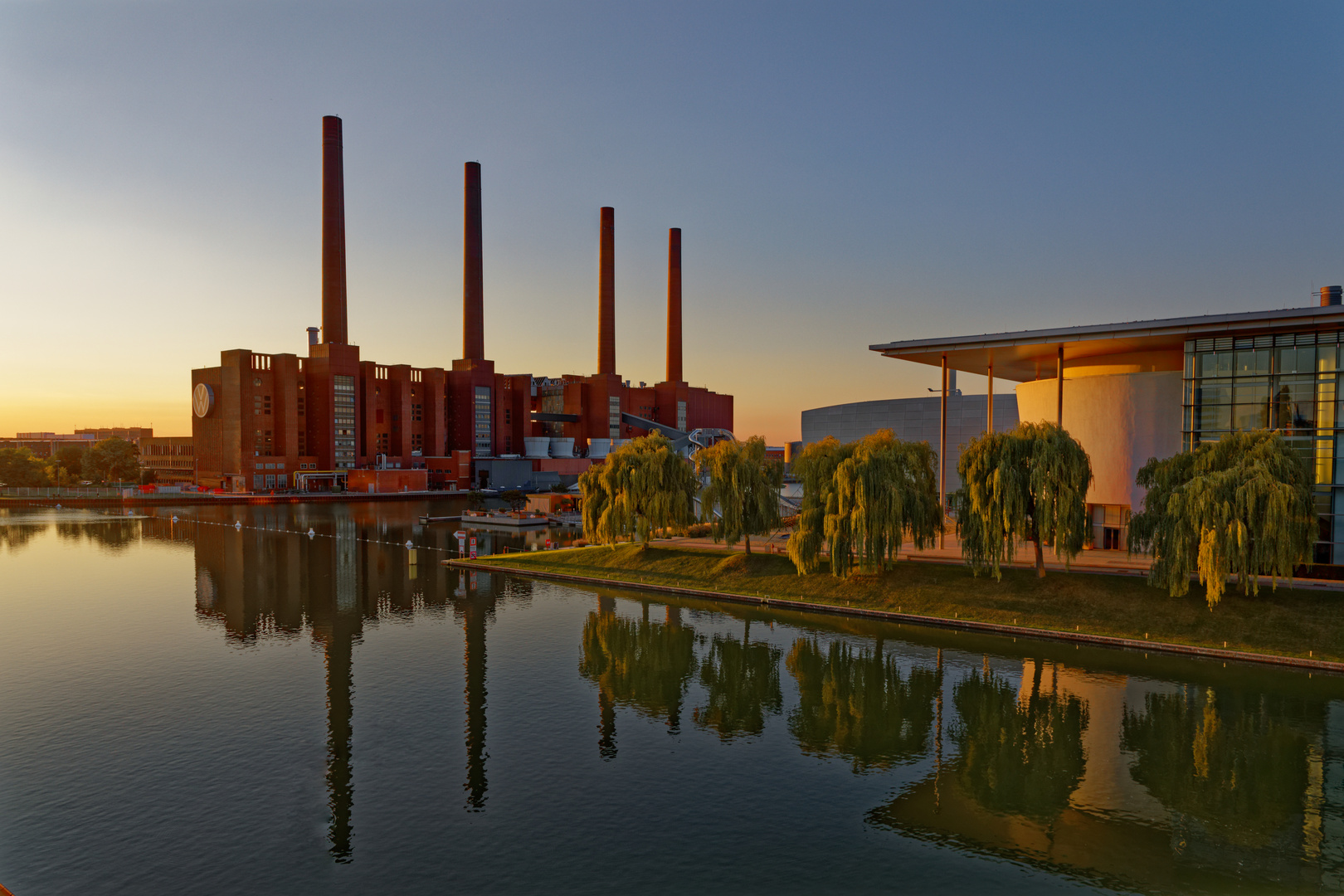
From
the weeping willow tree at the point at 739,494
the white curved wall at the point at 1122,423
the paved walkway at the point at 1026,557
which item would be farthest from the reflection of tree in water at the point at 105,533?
the white curved wall at the point at 1122,423

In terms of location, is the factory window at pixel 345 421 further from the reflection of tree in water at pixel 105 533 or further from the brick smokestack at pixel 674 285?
the brick smokestack at pixel 674 285

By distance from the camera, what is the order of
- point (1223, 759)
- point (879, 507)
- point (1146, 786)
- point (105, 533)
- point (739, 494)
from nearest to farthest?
point (1146, 786) → point (1223, 759) → point (879, 507) → point (739, 494) → point (105, 533)

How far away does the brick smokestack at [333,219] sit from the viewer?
111000mm

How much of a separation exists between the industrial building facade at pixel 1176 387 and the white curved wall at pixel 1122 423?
5cm

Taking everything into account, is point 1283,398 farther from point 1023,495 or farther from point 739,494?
point 739,494

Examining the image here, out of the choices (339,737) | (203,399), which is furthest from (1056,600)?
(203,399)

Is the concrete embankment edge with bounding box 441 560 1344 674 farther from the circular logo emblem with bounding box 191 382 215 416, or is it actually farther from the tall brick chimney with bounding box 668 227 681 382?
the tall brick chimney with bounding box 668 227 681 382

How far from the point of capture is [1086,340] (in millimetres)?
41344

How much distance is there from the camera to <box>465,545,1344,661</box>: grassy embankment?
98.6 feet

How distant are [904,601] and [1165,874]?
22157 mm

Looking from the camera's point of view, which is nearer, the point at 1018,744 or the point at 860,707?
the point at 1018,744

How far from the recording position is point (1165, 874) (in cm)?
1526

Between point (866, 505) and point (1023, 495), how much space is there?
23.2 feet

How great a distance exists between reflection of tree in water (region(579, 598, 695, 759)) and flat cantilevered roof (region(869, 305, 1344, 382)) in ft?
76.1
